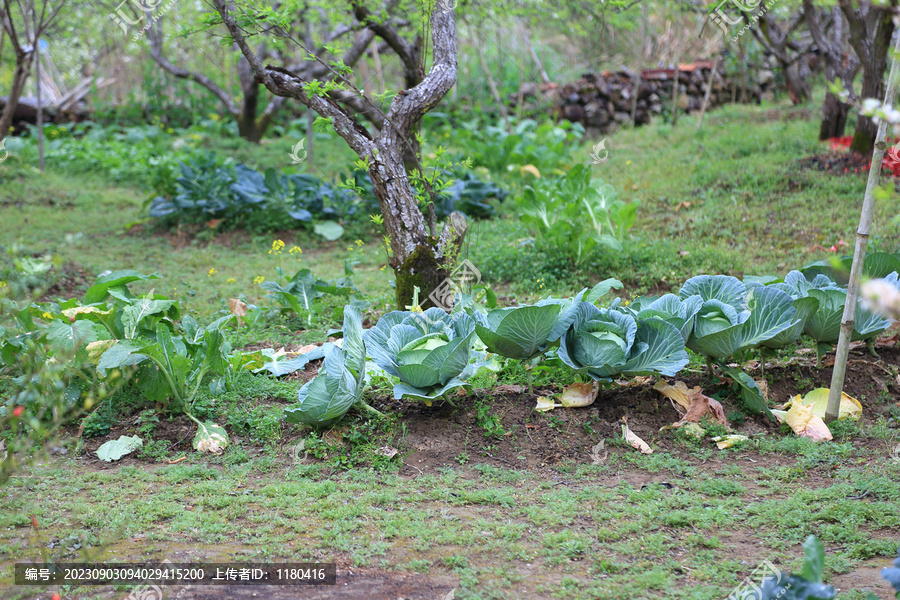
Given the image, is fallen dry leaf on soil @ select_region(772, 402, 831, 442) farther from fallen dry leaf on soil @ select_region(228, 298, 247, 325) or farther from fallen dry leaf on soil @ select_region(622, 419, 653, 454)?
fallen dry leaf on soil @ select_region(228, 298, 247, 325)

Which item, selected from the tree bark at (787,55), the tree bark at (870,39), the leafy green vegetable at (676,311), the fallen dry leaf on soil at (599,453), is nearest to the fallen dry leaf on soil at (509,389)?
the fallen dry leaf on soil at (599,453)

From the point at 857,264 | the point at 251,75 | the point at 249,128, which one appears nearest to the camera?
the point at 857,264

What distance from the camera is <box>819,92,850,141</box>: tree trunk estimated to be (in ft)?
23.4

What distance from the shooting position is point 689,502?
2.17 m

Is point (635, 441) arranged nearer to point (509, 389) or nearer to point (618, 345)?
point (618, 345)

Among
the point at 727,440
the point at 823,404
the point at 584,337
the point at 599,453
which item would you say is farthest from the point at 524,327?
the point at 823,404

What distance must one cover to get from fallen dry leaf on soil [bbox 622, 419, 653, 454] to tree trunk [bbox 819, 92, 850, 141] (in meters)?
6.23

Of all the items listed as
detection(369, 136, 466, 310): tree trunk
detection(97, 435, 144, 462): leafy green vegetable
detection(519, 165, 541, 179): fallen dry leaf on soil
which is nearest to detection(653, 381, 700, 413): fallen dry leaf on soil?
detection(369, 136, 466, 310): tree trunk

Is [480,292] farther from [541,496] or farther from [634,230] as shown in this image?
[634,230]

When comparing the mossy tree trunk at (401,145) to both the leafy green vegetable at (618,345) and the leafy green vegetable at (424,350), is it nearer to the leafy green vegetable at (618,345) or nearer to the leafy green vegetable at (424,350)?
the leafy green vegetable at (424,350)

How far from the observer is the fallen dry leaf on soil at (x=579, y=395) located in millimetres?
2750

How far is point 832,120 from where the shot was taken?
7234mm

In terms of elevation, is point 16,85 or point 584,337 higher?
point 16,85

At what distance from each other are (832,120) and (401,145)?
587 centimetres
